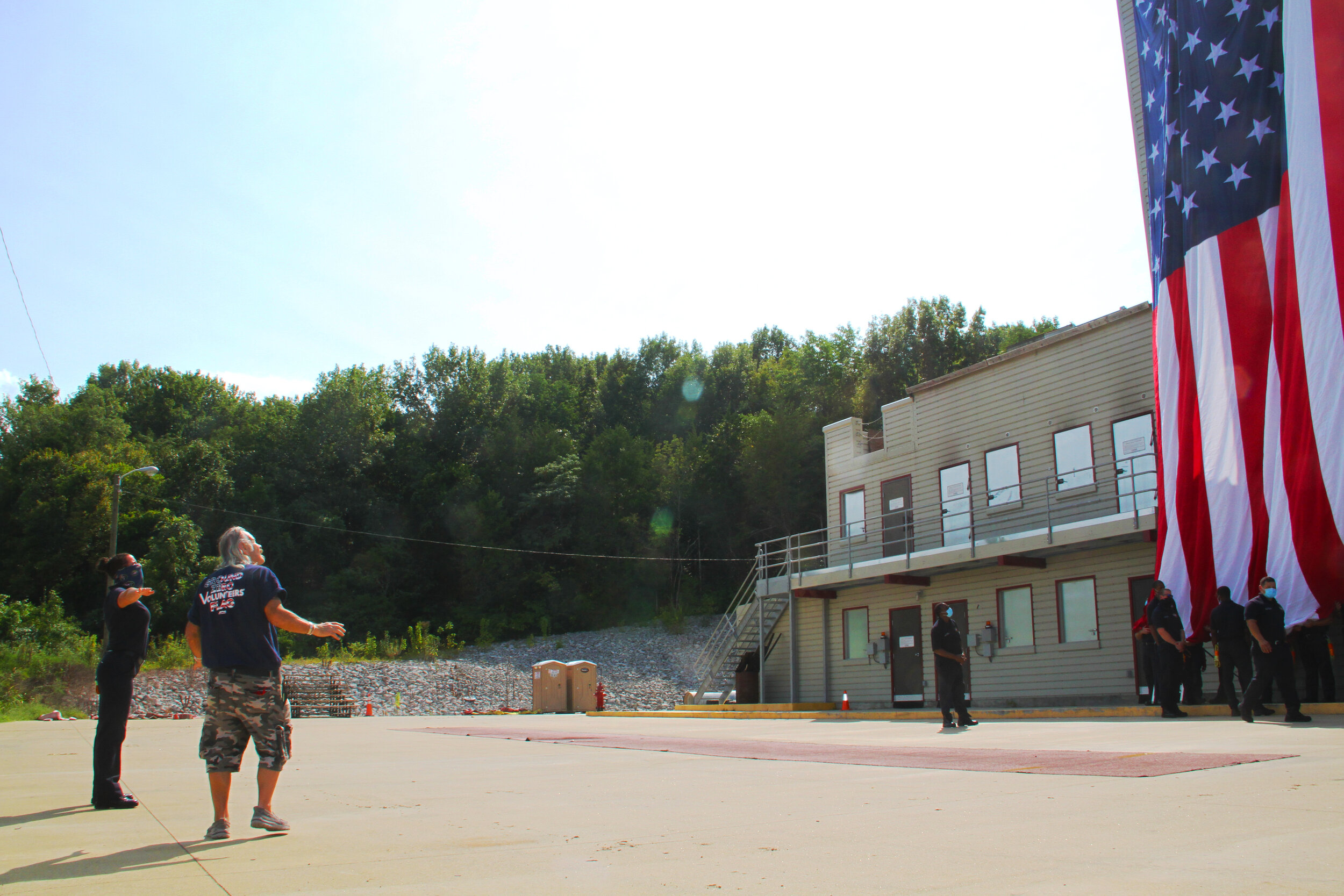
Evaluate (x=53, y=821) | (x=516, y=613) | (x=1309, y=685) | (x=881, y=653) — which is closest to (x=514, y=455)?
(x=516, y=613)

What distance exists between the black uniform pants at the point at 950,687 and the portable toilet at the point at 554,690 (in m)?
18.7

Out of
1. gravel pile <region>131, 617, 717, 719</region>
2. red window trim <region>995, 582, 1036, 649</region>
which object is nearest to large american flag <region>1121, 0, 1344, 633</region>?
red window trim <region>995, 582, 1036, 649</region>

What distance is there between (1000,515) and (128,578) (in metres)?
17.8

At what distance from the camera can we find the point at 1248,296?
1416 centimetres

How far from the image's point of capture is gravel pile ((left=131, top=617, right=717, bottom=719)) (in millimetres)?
32281

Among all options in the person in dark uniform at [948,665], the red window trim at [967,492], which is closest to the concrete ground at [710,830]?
the person in dark uniform at [948,665]

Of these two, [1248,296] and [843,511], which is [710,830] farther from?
[843,511]

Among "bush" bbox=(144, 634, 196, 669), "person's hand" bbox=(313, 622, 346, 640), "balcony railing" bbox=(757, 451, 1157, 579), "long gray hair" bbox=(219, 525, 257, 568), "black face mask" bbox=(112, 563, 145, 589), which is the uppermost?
"balcony railing" bbox=(757, 451, 1157, 579)

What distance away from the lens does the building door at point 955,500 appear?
2103cm

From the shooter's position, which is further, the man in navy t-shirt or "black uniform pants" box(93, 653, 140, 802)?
"black uniform pants" box(93, 653, 140, 802)

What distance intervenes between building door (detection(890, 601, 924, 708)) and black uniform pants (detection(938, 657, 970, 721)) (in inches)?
351

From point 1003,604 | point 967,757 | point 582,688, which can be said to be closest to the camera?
point 967,757

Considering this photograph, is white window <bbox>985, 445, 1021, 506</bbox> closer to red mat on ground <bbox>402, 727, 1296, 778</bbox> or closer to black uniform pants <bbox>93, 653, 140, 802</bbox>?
red mat on ground <bbox>402, 727, 1296, 778</bbox>

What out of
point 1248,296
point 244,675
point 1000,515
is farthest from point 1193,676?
point 244,675
